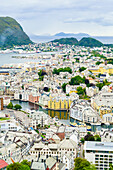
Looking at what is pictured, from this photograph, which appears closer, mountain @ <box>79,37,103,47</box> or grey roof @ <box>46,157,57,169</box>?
grey roof @ <box>46,157,57,169</box>

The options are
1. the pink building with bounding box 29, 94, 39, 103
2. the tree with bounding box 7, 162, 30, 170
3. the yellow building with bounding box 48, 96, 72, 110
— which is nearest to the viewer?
the tree with bounding box 7, 162, 30, 170

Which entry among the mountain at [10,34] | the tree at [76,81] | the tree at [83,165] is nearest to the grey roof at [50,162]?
the tree at [83,165]

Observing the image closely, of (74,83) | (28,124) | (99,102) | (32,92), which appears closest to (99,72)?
(74,83)

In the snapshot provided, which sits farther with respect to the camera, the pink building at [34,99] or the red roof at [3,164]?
the pink building at [34,99]

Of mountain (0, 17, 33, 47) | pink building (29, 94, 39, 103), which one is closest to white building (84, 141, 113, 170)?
pink building (29, 94, 39, 103)

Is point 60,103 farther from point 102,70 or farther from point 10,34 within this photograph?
point 10,34

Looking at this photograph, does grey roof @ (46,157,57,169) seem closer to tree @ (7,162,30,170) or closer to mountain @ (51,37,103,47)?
tree @ (7,162,30,170)

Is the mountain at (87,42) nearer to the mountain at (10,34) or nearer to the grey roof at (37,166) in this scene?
the mountain at (10,34)

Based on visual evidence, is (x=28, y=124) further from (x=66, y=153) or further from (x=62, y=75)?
(x=62, y=75)
